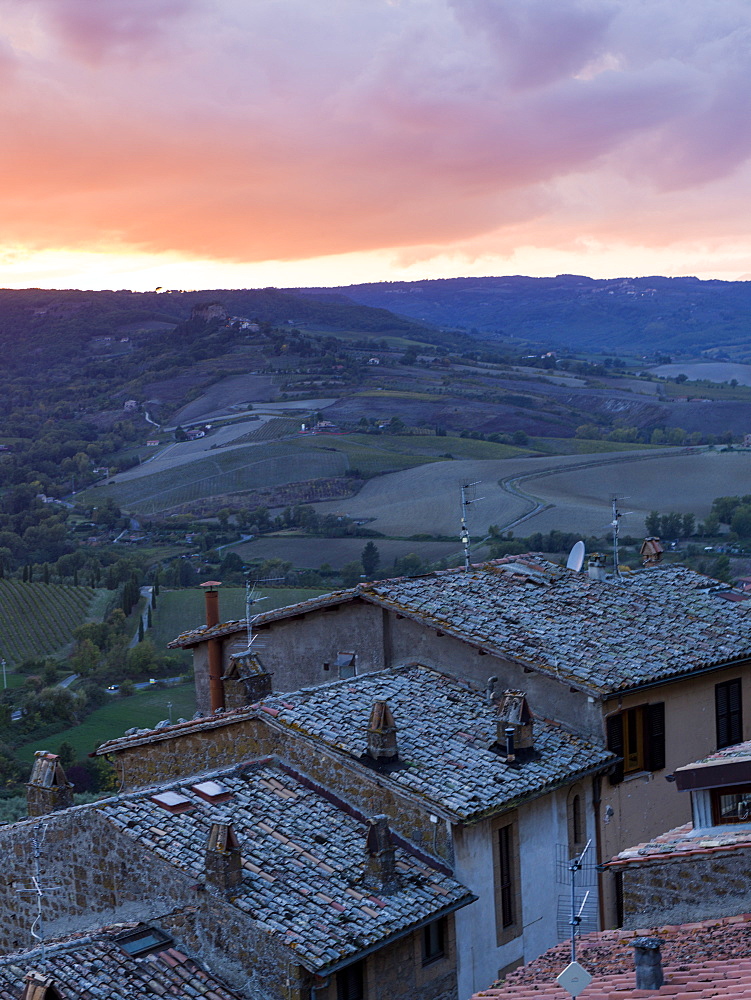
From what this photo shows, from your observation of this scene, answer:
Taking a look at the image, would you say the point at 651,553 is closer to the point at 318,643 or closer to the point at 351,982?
the point at 318,643

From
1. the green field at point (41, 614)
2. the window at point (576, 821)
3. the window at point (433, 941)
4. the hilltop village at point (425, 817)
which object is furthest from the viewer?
the green field at point (41, 614)

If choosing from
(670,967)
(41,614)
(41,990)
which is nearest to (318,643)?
(41,990)

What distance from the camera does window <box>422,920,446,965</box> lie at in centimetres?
1253

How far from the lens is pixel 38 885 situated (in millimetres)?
13008

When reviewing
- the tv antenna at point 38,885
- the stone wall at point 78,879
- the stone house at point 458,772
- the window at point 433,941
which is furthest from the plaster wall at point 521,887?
the tv antenna at point 38,885

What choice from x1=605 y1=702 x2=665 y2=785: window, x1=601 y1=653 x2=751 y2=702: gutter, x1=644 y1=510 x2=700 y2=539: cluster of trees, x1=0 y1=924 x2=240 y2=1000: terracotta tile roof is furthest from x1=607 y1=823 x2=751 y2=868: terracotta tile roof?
x1=644 y1=510 x2=700 y2=539: cluster of trees

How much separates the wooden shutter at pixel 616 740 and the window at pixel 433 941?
3484 mm

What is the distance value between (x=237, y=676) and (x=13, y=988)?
609cm

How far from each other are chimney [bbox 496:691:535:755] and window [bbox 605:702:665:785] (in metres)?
1.37

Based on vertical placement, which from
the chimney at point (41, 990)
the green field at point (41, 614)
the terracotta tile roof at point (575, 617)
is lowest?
the green field at point (41, 614)

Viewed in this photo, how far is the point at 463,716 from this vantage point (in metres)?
15.2

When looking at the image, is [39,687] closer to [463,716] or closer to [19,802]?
[19,802]

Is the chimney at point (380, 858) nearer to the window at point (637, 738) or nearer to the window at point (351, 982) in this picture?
the window at point (351, 982)

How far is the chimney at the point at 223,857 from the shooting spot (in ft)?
37.1
